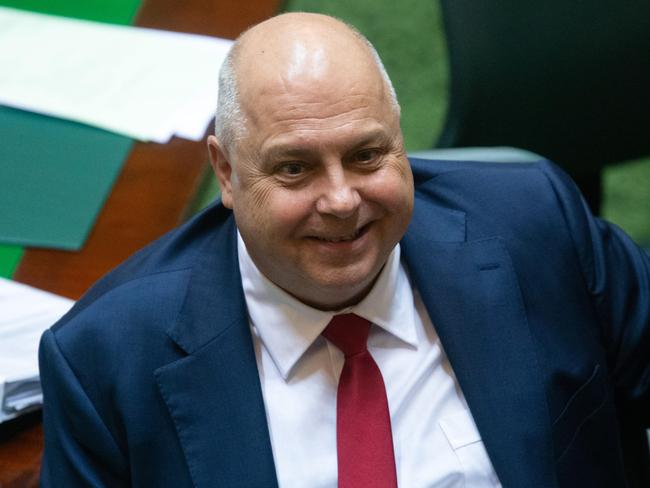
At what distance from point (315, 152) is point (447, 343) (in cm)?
36

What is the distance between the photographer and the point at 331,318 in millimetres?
1499

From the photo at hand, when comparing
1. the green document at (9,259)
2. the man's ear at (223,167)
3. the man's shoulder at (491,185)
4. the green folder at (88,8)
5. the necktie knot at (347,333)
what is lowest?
the necktie knot at (347,333)

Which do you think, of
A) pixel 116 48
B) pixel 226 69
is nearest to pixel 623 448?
pixel 226 69

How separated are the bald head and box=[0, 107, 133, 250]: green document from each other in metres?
0.42

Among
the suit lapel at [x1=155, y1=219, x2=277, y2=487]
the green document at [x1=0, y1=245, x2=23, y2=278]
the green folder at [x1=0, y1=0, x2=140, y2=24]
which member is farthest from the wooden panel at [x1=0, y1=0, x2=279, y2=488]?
the green folder at [x1=0, y1=0, x2=140, y2=24]

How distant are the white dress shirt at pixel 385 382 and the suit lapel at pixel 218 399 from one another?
3 cm

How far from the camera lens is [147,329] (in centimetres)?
147

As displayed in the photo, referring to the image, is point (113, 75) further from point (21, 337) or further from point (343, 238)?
point (343, 238)

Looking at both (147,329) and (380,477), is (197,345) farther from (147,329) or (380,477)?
(380,477)

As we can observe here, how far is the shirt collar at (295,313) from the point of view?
4.89 feet

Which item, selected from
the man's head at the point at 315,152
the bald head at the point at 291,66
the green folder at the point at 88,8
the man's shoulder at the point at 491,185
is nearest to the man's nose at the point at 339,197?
the man's head at the point at 315,152

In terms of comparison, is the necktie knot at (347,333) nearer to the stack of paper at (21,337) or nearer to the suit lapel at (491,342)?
the suit lapel at (491,342)

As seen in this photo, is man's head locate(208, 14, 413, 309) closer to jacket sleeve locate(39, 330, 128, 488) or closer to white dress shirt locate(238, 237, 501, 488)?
white dress shirt locate(238, 237, 501, 488)

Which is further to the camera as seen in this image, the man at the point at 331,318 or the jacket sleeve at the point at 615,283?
the jacket sleeve at the point at 615,283
